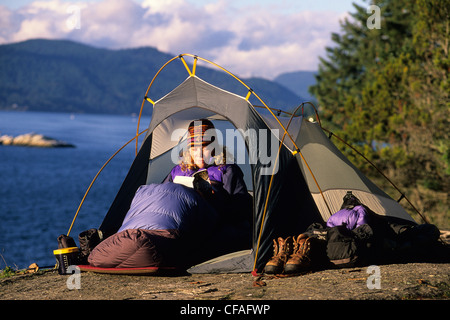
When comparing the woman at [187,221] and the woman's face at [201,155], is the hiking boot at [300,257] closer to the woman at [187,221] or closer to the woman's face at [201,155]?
the woman at [187,221]

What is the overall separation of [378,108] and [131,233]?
1728cm

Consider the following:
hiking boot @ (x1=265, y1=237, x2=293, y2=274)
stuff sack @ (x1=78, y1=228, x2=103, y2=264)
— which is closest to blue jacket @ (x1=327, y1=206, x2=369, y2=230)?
hiking boot @ (x1=265, y1=237, x2=293, y2=274)

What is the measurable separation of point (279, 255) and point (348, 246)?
75cm

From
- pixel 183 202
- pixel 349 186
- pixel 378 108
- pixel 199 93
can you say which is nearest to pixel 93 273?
pixel 183 202

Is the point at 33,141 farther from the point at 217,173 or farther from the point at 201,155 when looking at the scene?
the point at 217,173

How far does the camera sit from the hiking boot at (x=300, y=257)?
18.3ft

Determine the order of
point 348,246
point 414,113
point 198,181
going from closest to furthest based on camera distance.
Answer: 1. point 348,246
2. point 198,181
3. point 414,113

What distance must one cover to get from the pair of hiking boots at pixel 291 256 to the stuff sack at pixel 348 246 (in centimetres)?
24

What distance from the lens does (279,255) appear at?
571 centimetres

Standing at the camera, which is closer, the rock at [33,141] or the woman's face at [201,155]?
the woman's face at [201,155]

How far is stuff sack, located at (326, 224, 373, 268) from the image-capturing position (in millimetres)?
5750

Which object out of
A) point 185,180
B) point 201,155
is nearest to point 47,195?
point 201,155

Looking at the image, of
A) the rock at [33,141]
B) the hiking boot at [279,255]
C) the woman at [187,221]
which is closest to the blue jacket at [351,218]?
the hiking boot at [279,255]

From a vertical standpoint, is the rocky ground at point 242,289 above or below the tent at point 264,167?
below
